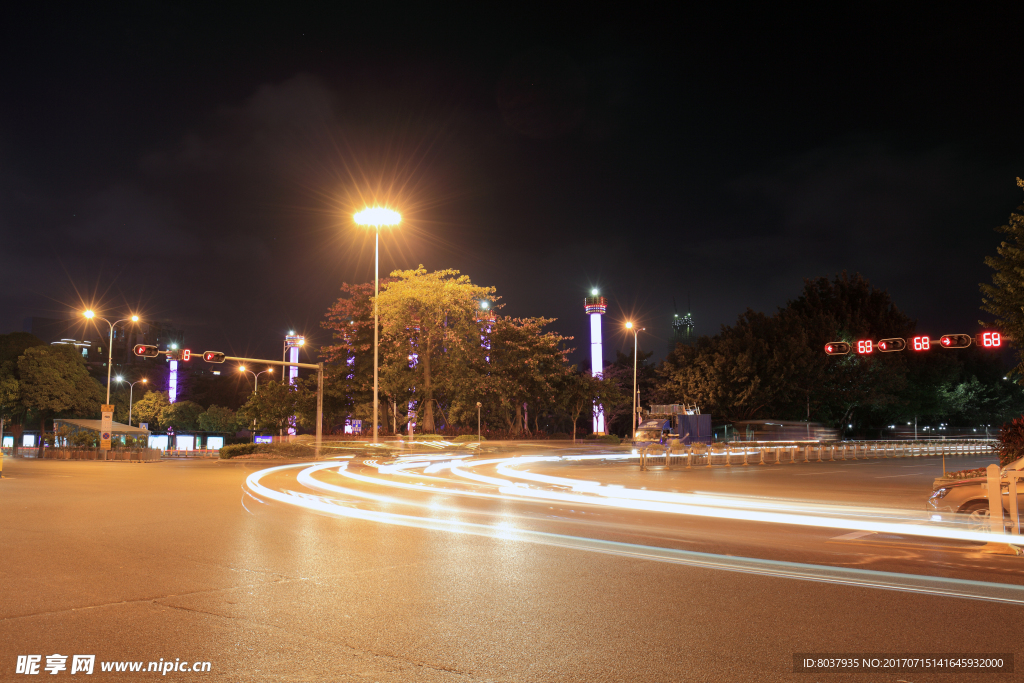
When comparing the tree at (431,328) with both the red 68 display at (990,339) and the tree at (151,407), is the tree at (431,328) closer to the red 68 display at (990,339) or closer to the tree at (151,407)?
the red 68 display at (990,339)

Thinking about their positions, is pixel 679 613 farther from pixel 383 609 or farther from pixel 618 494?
pixel 618 494

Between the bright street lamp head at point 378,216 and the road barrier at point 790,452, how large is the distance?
1624 centimetres

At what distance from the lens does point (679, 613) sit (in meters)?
6.11

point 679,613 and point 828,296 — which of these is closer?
point 679,613

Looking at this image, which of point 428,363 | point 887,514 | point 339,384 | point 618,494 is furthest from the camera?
point 339,384

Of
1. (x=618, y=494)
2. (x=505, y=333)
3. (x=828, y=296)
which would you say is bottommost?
(x=618, y=494)

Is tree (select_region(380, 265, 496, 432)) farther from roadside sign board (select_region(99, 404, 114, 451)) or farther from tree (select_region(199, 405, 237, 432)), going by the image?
tree (select_region(199, 405, 237, 432))

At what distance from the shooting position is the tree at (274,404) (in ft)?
189

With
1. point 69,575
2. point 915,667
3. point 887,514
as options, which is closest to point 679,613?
point 915,667

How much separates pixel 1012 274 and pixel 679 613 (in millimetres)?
15328

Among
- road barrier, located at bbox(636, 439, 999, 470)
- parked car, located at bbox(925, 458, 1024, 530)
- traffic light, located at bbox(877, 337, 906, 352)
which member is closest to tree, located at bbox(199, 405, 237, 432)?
road barrier, located at bbox(636, 439, 999, 470)

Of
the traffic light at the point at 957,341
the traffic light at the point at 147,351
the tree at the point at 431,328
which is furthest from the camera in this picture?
the tree at the point at 431,328

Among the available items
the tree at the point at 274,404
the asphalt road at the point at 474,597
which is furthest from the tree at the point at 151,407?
the asphalt road at the point at 474,597

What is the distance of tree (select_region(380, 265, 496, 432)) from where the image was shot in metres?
46.5
